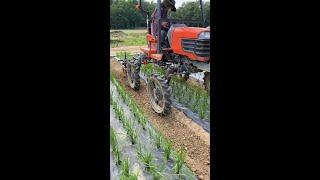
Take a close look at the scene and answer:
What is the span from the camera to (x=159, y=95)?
2.91m

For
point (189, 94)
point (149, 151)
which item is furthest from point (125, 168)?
point (189, 94)

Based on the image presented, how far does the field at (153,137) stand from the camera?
68.9 inches

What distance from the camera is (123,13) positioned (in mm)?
1420

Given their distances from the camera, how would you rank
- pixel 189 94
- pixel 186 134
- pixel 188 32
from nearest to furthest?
pixel 186 134
pixel 188 32
pixel 189 94

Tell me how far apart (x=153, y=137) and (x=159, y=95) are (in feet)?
2.66

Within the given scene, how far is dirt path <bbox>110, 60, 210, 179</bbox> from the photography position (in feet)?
6.06

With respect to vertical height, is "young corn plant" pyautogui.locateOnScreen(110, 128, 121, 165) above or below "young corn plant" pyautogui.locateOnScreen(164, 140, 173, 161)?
above

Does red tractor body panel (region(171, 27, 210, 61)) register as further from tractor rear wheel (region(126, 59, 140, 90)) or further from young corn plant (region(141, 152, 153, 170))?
young corn plant (region(141, 152, 153, 170))

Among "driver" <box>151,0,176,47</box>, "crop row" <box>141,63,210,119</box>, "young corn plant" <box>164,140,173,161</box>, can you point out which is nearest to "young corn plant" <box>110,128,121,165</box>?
"young corn plant" <box>164,140,173,161</box>

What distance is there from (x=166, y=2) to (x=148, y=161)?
59.6 inches

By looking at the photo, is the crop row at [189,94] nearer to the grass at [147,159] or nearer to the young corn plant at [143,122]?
the young corn plant at [143,122]

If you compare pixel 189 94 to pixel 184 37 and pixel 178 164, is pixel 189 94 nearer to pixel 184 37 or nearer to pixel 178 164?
pixel 184 37
